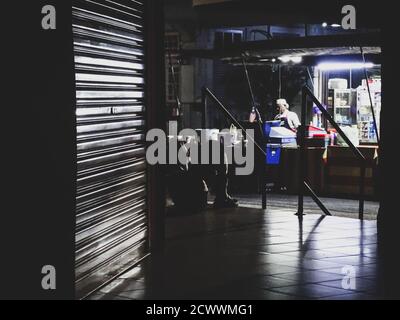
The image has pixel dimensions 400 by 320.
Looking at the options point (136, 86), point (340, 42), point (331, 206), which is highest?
point (340, 42)

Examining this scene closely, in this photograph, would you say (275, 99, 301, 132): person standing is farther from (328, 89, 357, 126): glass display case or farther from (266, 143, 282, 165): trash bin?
(266, 143, 282, 165): trash bin

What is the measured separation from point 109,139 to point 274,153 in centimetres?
1009

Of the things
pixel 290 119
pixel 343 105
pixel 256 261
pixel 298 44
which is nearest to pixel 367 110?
pixel 343 105

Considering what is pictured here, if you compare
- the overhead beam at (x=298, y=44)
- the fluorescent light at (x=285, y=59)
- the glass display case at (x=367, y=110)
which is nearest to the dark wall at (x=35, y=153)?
the overhead beam at (x=298, y=44)

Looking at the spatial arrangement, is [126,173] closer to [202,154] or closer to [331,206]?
[202,154]

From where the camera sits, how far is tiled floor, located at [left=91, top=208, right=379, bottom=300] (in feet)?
19.6

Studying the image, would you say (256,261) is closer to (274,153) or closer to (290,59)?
(290,59)

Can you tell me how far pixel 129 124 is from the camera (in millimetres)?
7141

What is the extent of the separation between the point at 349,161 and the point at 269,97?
358 inches

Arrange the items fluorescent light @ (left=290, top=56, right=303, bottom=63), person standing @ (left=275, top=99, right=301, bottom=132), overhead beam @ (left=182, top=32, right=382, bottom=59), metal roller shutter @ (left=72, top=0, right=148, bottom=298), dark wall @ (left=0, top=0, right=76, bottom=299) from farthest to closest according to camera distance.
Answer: person standing @ (left=275, top=99, right=301, bottom=132) < fluorescent light @ (left=290, top=56, right=303, bottom=63) < overhead beam @ (left=182, top=32, right=382, bottom=59) < metal roller shutter @ (left=72, top=0, right=148, bottom=298) < dark wall @ (left=0, top=0, right=76, bottom=299)

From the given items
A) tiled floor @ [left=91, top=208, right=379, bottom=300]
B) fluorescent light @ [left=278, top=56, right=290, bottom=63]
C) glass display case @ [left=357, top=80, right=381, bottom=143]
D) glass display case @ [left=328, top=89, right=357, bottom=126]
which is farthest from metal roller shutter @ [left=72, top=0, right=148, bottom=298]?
glass display case @ [left=328, top=89, right=357, bottom=126]

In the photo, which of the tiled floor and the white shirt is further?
the white shirt

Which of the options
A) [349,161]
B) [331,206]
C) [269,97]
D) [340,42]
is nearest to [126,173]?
[340,42]

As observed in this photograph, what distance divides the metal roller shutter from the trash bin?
8.99m
